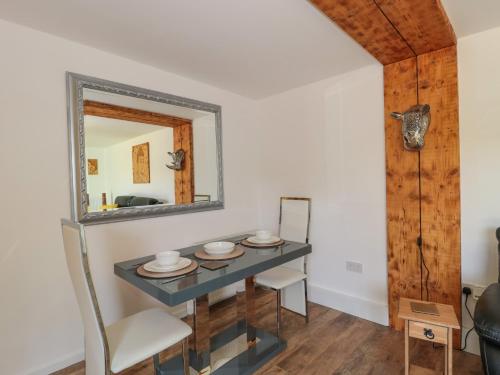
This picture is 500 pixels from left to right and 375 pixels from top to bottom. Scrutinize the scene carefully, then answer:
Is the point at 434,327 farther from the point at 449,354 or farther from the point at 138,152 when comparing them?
the point at 138,152

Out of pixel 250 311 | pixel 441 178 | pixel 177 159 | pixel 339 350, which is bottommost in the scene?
pixel 339 350

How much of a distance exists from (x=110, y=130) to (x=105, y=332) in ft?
4.79

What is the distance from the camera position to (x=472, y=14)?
1.67 metres

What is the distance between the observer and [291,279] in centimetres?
225

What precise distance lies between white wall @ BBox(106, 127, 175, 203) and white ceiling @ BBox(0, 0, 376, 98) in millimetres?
629

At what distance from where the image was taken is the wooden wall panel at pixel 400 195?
7.07 feet

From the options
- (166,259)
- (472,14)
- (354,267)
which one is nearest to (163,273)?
(166,259)

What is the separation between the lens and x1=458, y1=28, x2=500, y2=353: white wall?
Answer: 1.85m

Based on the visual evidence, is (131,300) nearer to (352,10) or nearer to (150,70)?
(150,70)

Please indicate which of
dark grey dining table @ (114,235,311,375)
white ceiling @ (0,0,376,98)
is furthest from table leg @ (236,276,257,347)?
white ceiling @ (0,0,376,98)

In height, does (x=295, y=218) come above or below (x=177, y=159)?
below

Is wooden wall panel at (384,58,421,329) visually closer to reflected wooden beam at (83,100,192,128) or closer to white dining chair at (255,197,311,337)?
A: white dining chair at (255,197,311,337)

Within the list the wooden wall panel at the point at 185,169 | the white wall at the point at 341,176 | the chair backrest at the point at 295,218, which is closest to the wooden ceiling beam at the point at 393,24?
the white wall at the point at 341,176

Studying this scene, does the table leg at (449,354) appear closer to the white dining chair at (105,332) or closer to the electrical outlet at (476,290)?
the electrical outlet at (476,290)
